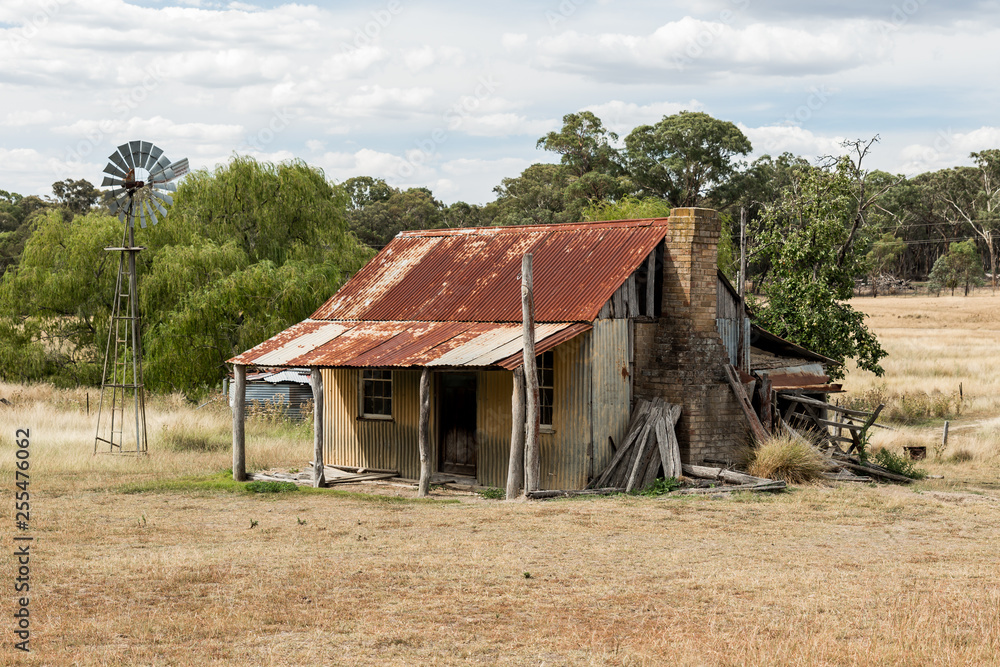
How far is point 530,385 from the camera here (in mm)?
15672

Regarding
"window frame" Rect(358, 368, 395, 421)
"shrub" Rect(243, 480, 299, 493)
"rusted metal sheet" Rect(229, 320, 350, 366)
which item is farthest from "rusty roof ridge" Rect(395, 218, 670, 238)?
"shrub" Rect(243, 480, 299, 493)

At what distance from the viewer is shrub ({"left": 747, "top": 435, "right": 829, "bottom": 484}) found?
16.7 m

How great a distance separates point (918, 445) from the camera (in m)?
22.0

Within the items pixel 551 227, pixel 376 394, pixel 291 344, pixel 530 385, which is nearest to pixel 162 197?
pixel 291 344

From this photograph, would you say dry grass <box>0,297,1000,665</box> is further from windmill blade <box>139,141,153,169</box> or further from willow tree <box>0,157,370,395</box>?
willow tree <box>0,157,370,395</box>

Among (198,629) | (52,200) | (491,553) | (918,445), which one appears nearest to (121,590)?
(198,629)

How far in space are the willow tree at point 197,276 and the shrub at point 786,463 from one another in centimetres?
1514

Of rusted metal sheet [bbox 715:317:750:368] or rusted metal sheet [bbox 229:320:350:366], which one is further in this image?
rusted metal sheet [bbox 715:317:750:368]


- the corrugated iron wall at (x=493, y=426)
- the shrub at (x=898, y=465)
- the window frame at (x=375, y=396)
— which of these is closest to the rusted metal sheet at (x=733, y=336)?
the shrub at (x=898, y=465)

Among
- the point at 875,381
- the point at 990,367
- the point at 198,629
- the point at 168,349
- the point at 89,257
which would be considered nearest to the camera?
the point at 198,629

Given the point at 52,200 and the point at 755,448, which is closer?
the point at 755,448

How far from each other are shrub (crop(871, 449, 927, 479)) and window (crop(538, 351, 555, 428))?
6.31 m

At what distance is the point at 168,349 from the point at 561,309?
14.8 m

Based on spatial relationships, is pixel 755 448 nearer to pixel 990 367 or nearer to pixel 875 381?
pixel 875 381
